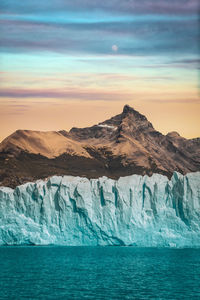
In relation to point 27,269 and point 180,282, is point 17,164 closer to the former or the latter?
point 27,269

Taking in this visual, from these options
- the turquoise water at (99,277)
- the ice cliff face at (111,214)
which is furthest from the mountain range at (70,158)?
the turquoise water at (99,277)

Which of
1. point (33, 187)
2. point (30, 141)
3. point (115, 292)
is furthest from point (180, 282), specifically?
point (30, 141)

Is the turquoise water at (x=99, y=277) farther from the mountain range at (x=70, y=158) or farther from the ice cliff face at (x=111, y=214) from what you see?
the mountain range at (x=70, y=158)

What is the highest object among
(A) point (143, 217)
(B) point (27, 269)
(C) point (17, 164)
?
(C) point (17, 164)

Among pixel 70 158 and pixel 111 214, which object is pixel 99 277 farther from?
pixel 70 158

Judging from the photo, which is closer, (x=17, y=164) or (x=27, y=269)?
(x=27, y=269)

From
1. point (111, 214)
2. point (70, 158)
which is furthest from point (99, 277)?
point (70, 158)
